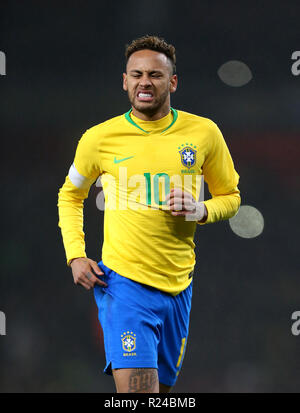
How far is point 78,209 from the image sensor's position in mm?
2553

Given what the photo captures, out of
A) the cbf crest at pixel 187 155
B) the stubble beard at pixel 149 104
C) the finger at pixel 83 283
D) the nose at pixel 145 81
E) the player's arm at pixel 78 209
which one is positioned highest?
the nose at pixel 145 81

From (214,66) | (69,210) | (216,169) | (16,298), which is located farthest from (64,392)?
(214,66)

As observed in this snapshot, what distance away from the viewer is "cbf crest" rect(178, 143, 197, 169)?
2369 millimetres

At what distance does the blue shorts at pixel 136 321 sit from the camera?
225 cm

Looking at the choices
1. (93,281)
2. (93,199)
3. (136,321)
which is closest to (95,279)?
(93,281)

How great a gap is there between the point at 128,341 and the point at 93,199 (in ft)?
4.76

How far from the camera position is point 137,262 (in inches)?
91.7

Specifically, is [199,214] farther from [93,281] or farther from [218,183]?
[93,281]

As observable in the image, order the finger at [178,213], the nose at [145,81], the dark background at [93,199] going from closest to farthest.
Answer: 1. the finger at [178,213]
2. the nose at [145,81]
3. the dark background at [93,199]

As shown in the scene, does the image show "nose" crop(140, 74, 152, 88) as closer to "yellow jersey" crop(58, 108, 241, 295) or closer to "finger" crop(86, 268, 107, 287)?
"yellow jersey" crop(58, 108, 241, 295)

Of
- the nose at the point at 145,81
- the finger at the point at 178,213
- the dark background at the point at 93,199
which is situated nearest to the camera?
the finger at the point at 178,213

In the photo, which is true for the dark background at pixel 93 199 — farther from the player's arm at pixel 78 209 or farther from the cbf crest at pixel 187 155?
the cbf crest at pixel 187 155

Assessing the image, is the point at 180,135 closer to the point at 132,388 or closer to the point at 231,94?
the point at 132,388

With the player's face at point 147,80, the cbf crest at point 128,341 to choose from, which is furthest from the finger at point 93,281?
the player's face at point 147,80
